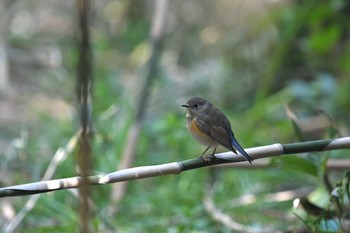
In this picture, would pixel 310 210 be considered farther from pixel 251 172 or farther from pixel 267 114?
pixel 267 114

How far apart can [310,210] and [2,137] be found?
3258 mm

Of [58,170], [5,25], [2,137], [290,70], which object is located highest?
[5,25]

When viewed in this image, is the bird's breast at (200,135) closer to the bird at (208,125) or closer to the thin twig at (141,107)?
the bird at (208,125)

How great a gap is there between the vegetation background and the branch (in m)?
0.34

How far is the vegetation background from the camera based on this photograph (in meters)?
3.28

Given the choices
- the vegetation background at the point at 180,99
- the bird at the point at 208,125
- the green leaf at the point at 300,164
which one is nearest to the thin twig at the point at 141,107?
the vegetation background at the point at 180,99

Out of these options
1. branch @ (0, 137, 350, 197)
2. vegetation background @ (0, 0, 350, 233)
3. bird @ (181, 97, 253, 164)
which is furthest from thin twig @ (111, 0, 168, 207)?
branch @ (0, 137, 350, 197)

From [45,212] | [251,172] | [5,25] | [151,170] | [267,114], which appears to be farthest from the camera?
[5,25]

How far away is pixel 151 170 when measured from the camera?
5.44ft

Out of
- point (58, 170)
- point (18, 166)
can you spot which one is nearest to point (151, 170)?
point (58, 170)

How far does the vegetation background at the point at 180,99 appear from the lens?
3.28 meters

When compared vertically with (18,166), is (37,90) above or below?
above

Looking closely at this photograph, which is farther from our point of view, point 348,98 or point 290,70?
point 290,70

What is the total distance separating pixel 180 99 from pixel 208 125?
2987mm
